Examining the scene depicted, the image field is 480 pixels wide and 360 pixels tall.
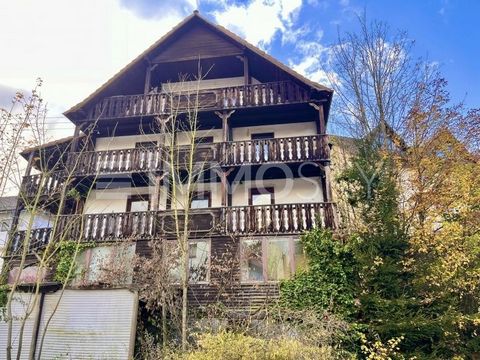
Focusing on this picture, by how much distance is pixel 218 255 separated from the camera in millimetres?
16500

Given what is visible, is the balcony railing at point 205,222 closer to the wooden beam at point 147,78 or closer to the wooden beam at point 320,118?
the wooden beam at point 320,118

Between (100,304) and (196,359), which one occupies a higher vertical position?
(100,304)

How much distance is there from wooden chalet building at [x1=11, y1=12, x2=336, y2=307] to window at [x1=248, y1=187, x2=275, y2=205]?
5 centimetres

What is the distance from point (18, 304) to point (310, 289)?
1057 centimetres

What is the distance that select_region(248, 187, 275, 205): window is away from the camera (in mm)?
18664

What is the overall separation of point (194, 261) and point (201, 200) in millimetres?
3638

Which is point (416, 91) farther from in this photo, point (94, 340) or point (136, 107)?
point (94, 340)

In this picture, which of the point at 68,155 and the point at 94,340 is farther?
the point at 68,155

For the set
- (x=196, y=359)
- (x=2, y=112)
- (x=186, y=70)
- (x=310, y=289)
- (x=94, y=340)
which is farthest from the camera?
(x=186, y=70)

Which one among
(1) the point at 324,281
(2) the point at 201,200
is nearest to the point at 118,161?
(2) the point at 201,200

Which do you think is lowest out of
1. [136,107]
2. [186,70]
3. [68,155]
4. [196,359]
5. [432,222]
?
[196,359]

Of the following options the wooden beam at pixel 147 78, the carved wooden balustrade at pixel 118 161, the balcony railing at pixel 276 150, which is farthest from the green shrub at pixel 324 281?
the wooden beam at pixel 147 78

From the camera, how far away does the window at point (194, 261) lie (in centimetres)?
1534

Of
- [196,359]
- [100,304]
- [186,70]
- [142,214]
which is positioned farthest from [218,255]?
[186,70]
